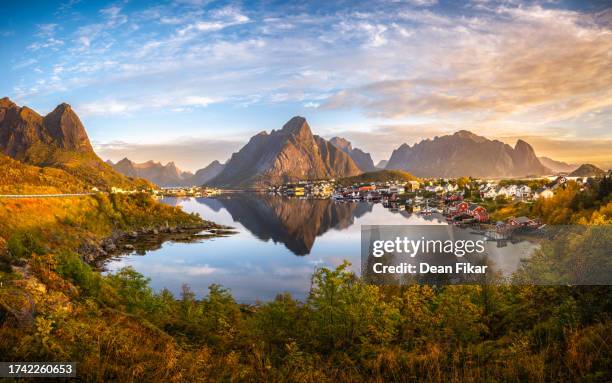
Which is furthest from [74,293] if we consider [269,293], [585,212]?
[585,212]

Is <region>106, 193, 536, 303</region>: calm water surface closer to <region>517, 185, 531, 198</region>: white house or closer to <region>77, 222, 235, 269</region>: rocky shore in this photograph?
<region>77, 222, 235, 269</region>: rocky shore

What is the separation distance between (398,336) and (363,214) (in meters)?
124

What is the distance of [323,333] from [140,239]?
2893 inches

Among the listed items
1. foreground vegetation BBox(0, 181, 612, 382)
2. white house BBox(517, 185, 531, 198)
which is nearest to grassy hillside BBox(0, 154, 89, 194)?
foreground vegetation BBox(0, 181, 612, 382)

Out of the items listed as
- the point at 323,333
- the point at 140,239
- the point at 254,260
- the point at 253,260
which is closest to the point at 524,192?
the point at 254,260

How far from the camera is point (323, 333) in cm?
1416

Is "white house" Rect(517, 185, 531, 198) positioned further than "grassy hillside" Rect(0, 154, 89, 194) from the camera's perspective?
Yes

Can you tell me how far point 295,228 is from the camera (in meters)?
104

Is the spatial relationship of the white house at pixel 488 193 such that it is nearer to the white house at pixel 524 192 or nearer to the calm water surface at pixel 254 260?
the white house at pixel 524 192

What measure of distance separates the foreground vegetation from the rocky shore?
38329 mm

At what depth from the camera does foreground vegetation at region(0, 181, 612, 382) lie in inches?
343

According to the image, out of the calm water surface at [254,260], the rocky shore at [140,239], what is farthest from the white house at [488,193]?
the rocky shore at [140,239]

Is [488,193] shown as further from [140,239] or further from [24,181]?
[24,181]

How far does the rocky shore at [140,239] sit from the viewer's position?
59281mm
